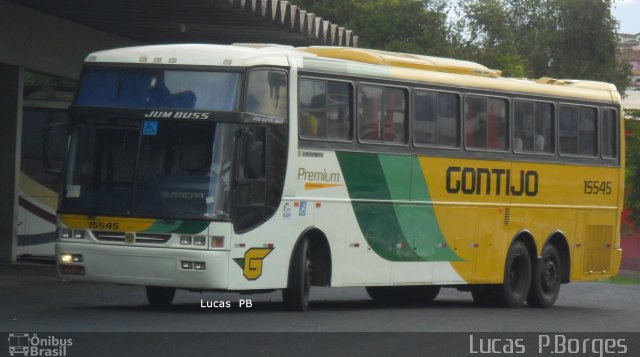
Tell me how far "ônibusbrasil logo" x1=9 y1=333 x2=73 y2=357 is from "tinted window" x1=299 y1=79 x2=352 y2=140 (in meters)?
5.22

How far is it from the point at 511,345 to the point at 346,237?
4.06 m

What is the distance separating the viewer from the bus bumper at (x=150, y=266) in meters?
15.3

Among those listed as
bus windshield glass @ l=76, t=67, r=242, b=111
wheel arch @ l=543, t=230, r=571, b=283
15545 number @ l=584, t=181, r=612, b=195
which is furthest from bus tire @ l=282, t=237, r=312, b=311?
15545 number @ l=584, t=181, r=612, b=195

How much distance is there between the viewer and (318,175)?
17.0 metres

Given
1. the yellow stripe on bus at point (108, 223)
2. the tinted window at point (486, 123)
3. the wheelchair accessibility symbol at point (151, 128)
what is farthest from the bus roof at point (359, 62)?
the yellow stripe on bus at point (108, 223)

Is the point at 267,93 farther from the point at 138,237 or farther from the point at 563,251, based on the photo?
the point at 563,251

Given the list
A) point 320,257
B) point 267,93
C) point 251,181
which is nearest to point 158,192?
point 251,181

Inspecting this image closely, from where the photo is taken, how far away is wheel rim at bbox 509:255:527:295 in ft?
69.5

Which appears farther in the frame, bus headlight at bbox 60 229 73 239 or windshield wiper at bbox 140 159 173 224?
bus headlight at bbox 60 229 73 239

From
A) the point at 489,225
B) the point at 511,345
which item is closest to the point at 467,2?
the point at 489,225

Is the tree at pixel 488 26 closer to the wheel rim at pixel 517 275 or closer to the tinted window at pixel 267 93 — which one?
the wheel rim at pixel 517 275

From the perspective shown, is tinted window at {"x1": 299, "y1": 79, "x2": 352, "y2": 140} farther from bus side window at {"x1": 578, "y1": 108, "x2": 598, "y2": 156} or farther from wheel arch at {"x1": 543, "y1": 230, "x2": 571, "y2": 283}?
bus side window at {"x1": 578, "y1": 108, "x2": 598, "y2": 156}

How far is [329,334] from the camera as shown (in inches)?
551

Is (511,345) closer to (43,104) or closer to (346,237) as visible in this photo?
(346,237)
